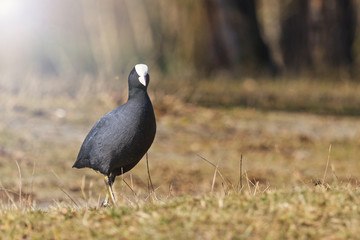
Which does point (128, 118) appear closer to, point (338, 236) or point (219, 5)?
point (338, 236)

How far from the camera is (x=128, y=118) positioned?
507 cm

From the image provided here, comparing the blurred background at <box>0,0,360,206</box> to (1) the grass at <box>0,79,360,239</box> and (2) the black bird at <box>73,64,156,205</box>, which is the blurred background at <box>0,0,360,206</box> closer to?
(1) the grass at <box>0,79,360,239</box>

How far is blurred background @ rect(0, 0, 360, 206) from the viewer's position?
10.3m

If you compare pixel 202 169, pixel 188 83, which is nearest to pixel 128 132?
pixel 202 169

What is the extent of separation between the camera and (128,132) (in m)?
5.03

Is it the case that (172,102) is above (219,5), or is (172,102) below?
below

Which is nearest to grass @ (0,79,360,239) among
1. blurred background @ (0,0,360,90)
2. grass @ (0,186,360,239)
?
grass @ (0,186,360,239)

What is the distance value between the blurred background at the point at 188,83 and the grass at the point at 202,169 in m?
0.05

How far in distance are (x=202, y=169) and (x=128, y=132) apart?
518 cm

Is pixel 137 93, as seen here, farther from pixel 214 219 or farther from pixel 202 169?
pixel 202 169

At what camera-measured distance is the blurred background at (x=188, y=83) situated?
10.3 m

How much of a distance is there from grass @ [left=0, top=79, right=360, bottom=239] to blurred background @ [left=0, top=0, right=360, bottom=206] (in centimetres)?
5

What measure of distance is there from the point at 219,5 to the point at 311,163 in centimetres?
768

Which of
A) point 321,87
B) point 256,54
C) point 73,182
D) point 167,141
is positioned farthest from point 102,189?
point 256,54
